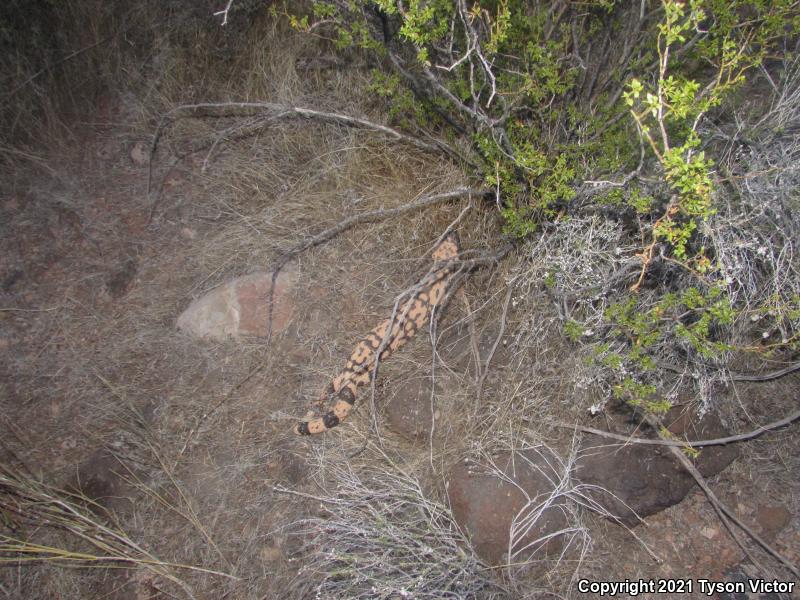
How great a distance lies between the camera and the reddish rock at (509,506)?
2.04 m

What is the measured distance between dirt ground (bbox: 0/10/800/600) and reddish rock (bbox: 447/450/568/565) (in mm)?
80

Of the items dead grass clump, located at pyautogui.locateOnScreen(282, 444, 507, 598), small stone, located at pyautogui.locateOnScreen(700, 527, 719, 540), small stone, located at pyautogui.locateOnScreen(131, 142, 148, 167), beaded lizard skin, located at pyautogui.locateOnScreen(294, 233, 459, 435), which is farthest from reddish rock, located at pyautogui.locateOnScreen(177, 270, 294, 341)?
small stone, located at pyautogui.locateOnScreen(700, 527, 719, 540)

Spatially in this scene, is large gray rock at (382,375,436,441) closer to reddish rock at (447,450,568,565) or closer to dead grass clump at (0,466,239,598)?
reddish rock at (447,450,568,565)

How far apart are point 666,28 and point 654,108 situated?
0.29 m

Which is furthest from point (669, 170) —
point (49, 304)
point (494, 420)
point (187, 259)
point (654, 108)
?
point (49, 304)

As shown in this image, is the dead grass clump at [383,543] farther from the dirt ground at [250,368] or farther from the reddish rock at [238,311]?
the reddish rock at [238,311]

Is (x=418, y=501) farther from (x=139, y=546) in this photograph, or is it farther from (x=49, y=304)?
(x=49, y=304)

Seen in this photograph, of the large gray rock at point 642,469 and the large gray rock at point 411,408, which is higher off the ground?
the large gray rock at point 411,408

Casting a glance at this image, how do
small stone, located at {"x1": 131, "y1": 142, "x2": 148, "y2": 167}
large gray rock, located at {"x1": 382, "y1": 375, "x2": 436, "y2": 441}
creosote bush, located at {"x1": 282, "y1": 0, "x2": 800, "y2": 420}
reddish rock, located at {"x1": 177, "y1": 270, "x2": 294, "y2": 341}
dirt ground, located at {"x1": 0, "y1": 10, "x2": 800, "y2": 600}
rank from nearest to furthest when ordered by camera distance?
creosote bush, located at {"x1": 282, "y1": 0, "x2": 800, "y2": 420}
dirt ground, located at {"x1": 0, "y1": 10, "x2": 800, "y2": 600}
large gray rock, located at {"x1": 382, "y1": 375, "x2": 436, "y2": 441}
reddish rock, located at {"x1": 177, "y1": 270, "x2": 294, "y2": 341}
small stone, located at {"x1": 131, "y1": 142, "x2": 148, "y2": 167}

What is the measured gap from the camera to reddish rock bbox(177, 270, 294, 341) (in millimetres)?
2660

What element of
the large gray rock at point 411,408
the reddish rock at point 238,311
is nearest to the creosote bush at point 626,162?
the large gray rock at point 411,408

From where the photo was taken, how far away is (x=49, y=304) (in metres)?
2.77

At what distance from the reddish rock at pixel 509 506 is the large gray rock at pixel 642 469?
0.56 feet

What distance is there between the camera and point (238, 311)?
268 centimetres
